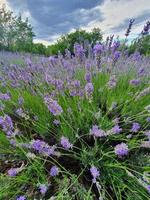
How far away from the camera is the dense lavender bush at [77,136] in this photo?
3.73 ft

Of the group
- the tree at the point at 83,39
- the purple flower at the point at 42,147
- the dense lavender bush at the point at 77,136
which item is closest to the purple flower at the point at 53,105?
the dense lavender bush at the point at 77,136

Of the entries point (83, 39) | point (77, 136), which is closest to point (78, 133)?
point (77, 136)

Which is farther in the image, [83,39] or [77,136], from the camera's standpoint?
[83,39]

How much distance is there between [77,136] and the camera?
1.15m

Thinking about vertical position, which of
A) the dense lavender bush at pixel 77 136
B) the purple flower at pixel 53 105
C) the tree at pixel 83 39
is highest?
the tree at pixel 83 39

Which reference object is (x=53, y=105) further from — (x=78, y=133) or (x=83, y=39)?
(x=83, y=39)

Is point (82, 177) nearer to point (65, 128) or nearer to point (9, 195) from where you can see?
point (65, 128)

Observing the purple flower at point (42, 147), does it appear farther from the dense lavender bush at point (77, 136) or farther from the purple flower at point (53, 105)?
the purple flower at point (53, 105)

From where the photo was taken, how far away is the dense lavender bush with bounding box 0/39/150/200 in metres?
1.14

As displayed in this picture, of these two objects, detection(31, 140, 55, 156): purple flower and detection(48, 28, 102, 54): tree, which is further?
detection(48, 28, 102, 54): tree

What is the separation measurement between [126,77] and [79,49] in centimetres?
49

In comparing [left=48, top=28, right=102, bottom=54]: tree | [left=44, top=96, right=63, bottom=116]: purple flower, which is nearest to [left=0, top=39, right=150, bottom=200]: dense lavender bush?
[left=44, top=96, right=63, bottom=116]: purple flower

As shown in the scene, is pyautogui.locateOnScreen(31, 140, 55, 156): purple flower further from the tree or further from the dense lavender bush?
the tree

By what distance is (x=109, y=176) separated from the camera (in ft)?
3.92
